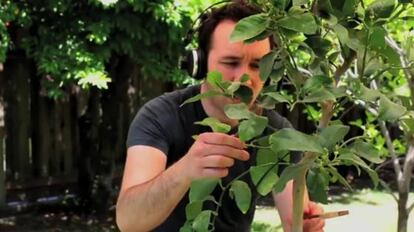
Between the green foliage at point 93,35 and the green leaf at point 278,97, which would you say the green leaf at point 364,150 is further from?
the green foliage at point 93,35

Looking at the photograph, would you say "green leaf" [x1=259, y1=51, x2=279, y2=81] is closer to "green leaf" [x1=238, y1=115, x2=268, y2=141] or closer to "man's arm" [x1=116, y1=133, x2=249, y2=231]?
"green leaf" [x1=238, y1=115, x2=268, y2=141]

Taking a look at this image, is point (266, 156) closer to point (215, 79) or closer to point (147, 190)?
point (215, 79)

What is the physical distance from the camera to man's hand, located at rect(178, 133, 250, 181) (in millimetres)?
1317

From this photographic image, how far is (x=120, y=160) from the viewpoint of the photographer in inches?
304

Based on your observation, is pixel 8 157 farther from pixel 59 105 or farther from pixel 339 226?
pixel 339 226

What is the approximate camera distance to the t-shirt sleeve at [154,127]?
202 centimetres

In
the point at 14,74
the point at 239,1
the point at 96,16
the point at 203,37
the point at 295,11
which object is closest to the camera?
the point at 295,11

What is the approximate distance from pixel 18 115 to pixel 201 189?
6.17 meters

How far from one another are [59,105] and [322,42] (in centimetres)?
638

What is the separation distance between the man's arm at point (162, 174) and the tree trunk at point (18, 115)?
5239 mm

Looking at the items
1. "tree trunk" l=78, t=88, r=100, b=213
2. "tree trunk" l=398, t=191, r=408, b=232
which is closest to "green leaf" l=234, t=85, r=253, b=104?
"tree trunk" l=398, t=191, r=408, b=232

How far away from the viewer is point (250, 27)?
1.09 metres

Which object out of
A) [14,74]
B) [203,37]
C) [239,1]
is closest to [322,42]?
[239,1]

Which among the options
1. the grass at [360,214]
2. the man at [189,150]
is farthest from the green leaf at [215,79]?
the grass at [360,214]
